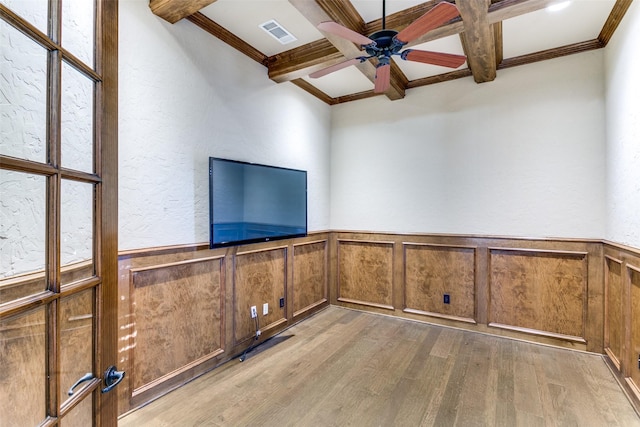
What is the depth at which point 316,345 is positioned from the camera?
3135 millimetres

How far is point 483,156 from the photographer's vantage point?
→ 11.3ft

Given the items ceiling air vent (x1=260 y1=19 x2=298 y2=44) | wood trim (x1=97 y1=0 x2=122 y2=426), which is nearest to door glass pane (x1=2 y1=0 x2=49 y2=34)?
wood trim (x1=97 y1=0 x2=122 y2=426)

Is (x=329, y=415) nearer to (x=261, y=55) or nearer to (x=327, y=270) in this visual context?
(x=327, y=270)

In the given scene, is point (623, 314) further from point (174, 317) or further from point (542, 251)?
point (174, 317)

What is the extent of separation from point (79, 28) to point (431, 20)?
157 centimetres

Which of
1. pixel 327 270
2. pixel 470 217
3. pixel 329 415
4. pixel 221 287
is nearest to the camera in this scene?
pixel 329 415

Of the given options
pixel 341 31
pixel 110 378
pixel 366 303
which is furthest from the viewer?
pixel 366 303

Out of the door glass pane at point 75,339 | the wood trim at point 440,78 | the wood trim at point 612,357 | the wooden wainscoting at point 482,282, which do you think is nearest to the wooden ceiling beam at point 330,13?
→ the wood trim at point 440,78

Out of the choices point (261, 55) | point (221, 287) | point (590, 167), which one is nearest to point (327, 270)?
point (221, 287)

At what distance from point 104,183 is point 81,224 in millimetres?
145

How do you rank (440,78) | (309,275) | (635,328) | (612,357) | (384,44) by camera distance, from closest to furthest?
(384,44)
(635,328)
(612,357)
(440,78)
(309,275)

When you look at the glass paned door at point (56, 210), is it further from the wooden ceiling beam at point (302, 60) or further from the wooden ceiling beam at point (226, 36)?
the wooden ceiling beam at point (302, 60)

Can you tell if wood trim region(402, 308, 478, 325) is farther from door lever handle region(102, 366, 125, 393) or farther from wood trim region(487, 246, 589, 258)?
door lever handle region(102, 366, 125, 393)

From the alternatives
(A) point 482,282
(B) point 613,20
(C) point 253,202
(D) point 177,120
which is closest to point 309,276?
(C) point 253,202
